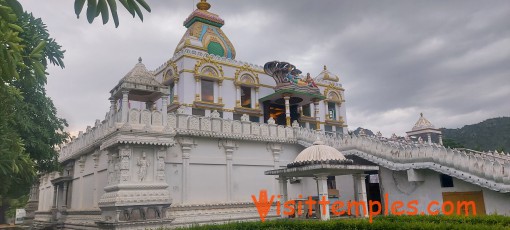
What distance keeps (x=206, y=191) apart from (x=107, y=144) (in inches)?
240

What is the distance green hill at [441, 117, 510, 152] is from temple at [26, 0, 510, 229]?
73288 millimetres

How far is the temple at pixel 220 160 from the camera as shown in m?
17.7

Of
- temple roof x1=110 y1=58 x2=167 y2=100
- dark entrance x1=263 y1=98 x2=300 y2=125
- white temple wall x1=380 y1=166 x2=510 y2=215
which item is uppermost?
dark entrance x1=263 y1=98 x2=300 y2=125

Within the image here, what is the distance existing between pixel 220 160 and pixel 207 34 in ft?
48.0

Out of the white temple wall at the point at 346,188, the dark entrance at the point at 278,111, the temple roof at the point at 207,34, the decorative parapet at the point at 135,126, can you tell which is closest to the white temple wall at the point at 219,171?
the decorative parapet at the point at 135,126

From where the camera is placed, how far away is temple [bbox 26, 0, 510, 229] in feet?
58.2

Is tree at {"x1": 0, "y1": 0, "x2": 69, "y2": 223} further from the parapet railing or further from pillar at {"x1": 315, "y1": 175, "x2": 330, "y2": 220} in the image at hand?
pillar at {"x1": 315, "y1": 175, "x2": 330, "y2": 220}

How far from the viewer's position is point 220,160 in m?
23.0

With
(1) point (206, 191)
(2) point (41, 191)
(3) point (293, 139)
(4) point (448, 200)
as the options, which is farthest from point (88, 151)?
(4) point (448, 200)

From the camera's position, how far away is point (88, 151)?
25.5 metres

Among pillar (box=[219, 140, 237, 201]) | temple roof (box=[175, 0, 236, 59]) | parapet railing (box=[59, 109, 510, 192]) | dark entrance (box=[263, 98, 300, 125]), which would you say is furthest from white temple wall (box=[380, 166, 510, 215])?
temple roof (box=[175, 0, 236, 59])

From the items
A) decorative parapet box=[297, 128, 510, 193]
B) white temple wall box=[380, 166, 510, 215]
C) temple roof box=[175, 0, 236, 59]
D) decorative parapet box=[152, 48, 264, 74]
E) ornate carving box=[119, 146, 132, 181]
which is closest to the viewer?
decorative parapet box=[297, 128, 510, 193]

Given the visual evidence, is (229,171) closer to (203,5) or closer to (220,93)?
(220,93)

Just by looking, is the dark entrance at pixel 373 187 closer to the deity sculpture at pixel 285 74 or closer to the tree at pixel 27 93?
the deity sculpture at pixel 285 74
